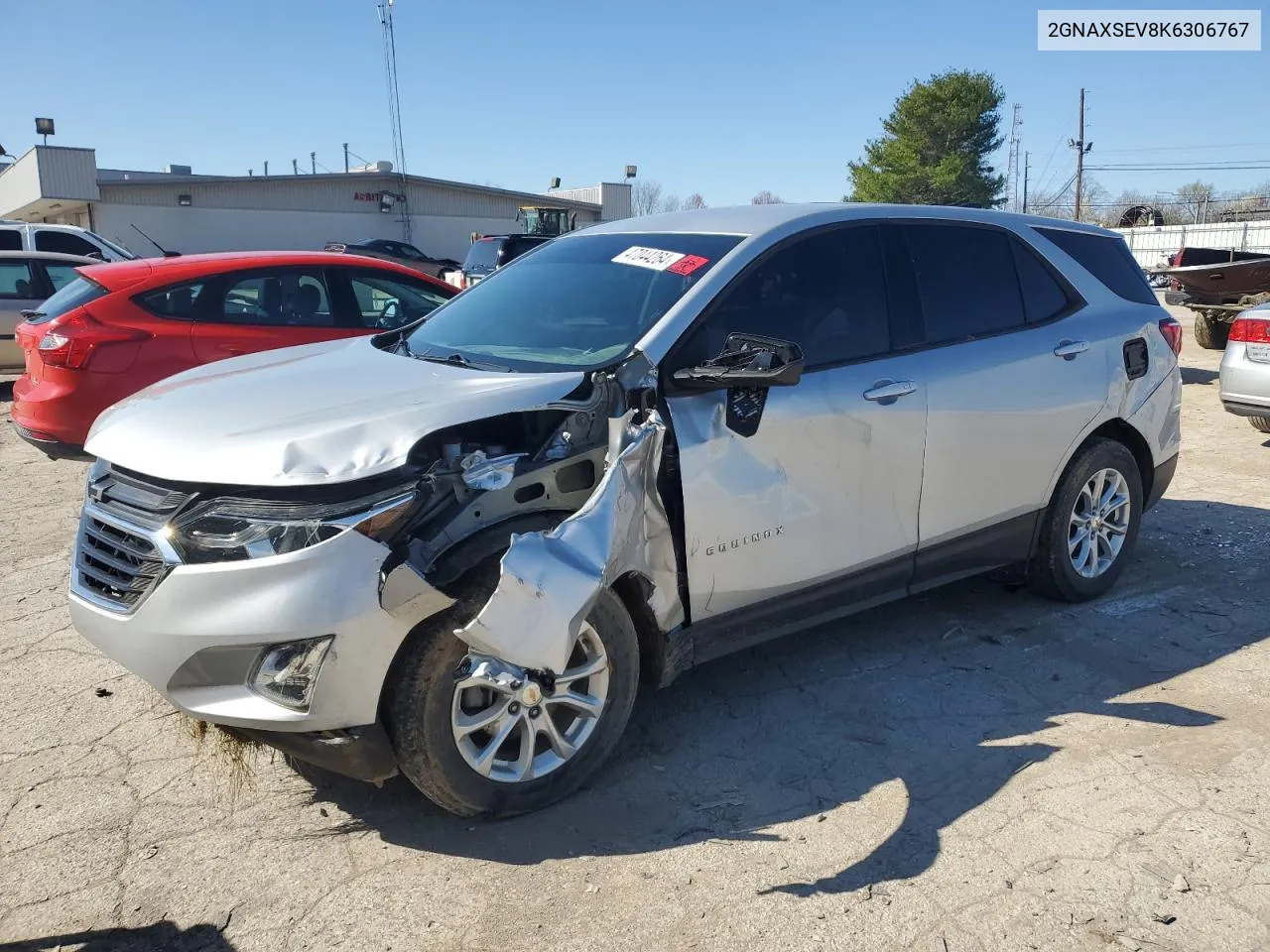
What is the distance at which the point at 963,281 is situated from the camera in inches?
170

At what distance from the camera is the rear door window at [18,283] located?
11508mm

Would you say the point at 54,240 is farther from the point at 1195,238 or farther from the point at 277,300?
the point at 1195,238

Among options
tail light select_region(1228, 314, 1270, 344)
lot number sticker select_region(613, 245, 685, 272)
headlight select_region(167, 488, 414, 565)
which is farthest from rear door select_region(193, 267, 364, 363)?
tail light select_region(1228, 314, 1270, 344)

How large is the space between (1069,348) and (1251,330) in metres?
4.74

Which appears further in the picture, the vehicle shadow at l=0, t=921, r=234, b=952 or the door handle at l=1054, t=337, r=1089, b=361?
the door handle at l=1054, t=337, r=1089, b=361

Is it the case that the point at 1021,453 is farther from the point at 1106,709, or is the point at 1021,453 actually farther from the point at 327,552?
the point at 327,552

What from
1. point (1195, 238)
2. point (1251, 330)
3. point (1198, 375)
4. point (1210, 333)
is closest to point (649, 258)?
point (1251, 330)

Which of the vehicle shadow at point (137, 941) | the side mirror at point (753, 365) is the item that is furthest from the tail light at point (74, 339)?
the side mirror at point (753, 365)

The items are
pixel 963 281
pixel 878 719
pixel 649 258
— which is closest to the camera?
pixel 878 719

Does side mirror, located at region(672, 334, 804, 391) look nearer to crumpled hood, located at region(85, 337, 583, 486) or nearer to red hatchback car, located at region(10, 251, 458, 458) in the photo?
crumpled hood, located at region(85, 337, 583, 486)

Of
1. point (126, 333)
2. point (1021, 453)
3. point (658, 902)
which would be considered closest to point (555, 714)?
point (658, 902)

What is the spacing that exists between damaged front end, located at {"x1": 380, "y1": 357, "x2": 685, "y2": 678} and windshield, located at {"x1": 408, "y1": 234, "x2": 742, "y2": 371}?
32 cm

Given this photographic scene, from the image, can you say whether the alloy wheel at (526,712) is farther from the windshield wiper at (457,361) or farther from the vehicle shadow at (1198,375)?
the vehicle shadow at (1198,375)

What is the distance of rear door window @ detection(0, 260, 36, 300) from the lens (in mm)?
11508
